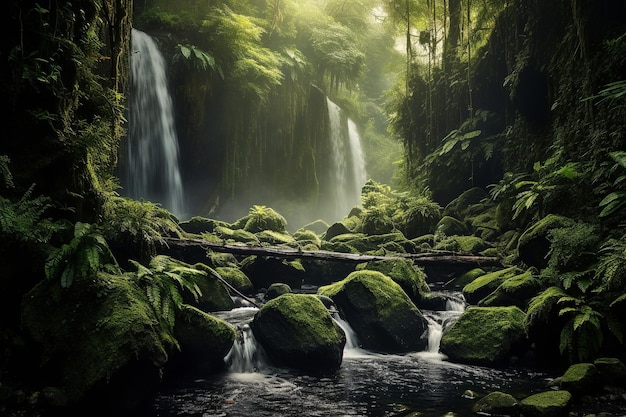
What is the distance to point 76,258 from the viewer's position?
4879 millimetres

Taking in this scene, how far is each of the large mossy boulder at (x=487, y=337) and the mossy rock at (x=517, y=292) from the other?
0.61 meters

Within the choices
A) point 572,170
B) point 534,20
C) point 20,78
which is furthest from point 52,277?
point 534,20

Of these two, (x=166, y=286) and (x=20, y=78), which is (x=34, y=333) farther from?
(x=20, y=78)

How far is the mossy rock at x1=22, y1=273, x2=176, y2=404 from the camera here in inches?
174

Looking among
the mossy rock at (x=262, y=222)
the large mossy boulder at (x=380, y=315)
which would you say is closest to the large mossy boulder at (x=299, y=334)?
the large mossy boulder at (x=380, y=315)

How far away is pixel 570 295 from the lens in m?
6.44

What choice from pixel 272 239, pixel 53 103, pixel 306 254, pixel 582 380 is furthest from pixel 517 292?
pixel 53 103

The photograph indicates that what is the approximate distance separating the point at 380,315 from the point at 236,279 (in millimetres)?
3884

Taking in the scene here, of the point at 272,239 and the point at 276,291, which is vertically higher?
the point at 272,239

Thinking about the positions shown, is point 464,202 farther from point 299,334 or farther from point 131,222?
point 131,222

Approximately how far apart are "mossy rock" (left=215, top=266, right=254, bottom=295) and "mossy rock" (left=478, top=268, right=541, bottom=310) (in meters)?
5.14

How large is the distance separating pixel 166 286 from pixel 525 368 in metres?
5.33

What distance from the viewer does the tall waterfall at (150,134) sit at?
50.7 feet

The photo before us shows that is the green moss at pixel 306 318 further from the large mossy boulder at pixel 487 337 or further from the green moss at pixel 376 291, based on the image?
the large mossy boulder at pixel 487 337
